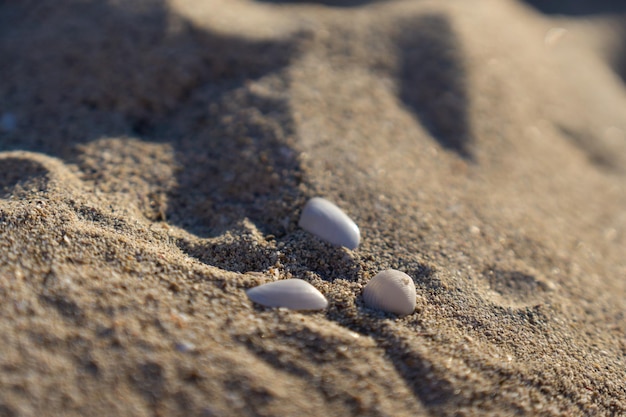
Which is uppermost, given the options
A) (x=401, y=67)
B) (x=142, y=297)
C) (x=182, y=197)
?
(x=401, y=67)

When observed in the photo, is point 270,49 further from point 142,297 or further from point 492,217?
point 142,297

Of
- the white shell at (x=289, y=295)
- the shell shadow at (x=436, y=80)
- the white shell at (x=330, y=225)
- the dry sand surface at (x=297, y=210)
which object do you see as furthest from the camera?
the shell shadow at (x=436, y=80)

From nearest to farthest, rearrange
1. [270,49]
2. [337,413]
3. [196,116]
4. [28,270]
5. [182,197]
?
1. [337,413]
2. [28,270]
3. [182,197]
4. [196,116]
5. [270,49]

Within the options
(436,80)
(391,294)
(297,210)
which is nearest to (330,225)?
(297,210)

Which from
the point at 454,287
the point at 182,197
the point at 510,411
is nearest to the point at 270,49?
the point at 182,197

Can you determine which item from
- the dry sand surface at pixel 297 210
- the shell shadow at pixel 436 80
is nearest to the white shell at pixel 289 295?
the dry sand surface at pixel 297 210

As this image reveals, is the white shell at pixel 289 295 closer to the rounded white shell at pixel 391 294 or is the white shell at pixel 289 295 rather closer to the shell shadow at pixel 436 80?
the rounded white shell at pixel 391 294
